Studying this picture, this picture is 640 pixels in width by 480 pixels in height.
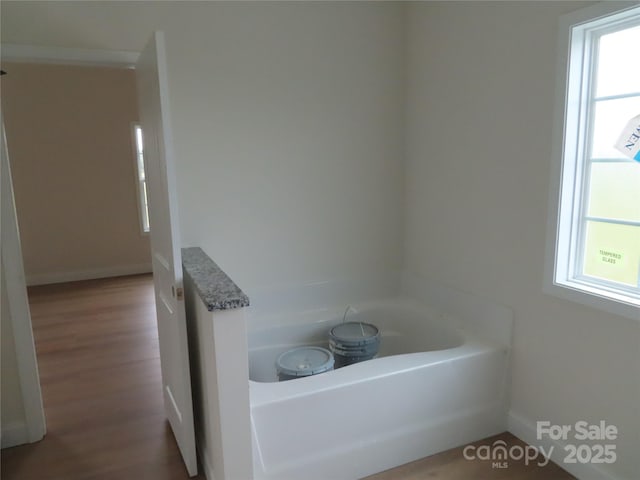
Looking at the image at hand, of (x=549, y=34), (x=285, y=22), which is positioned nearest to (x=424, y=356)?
(x=549, y=34)

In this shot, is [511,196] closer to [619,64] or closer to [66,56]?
[619,64]

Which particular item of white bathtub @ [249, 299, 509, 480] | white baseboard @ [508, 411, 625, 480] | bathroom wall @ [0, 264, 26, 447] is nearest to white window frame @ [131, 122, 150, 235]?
bathroom wall @ [0, 264, 26, 447]

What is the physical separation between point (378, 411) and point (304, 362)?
0.49 meters

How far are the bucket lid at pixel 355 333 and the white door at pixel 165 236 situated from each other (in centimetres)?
95

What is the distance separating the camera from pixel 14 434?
2.24 m

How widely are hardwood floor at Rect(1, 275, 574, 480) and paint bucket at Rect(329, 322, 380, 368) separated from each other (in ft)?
2.12

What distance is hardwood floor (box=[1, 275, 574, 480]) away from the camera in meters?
2.02

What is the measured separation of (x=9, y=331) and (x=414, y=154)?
2.51m

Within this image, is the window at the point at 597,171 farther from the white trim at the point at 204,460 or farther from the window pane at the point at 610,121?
the white trim at the point at 204,460

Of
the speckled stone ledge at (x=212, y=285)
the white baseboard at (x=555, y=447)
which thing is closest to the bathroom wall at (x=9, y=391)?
the speckled stone ledge at (x=212, y=285)

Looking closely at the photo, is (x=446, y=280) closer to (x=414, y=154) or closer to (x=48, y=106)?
(x=414, y=154)

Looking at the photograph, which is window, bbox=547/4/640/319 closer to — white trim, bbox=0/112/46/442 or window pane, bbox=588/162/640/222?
window pane, bbox=588/162/640/222

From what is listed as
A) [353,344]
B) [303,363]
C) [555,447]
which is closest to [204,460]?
[303,363]

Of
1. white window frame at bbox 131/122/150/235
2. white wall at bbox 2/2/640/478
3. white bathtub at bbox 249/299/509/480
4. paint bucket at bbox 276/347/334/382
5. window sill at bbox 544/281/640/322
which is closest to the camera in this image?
window sill at bbox 544/281/640/322
